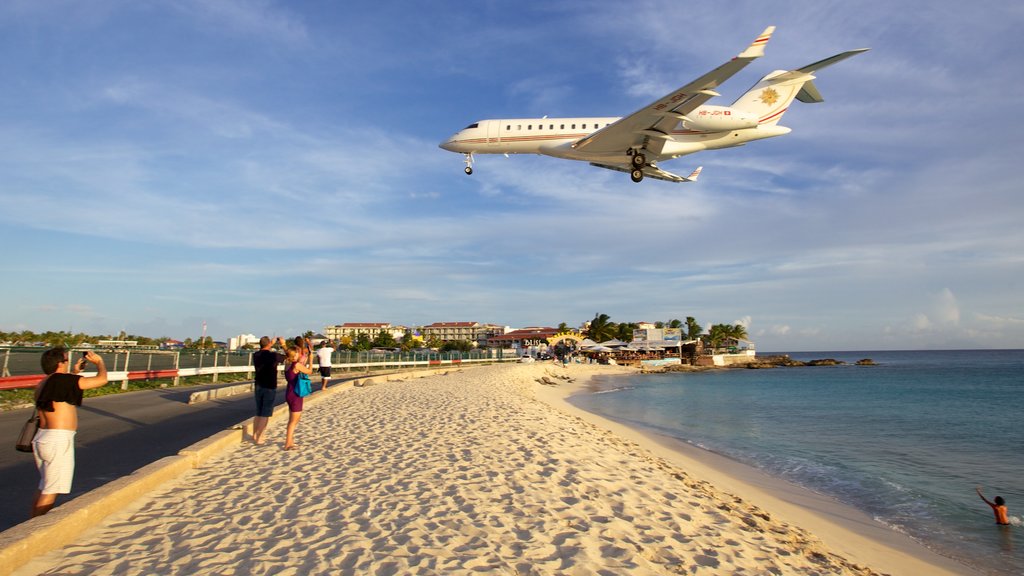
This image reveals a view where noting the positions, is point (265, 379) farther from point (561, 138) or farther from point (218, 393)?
point (561, 138)

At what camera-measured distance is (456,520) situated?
218 inches

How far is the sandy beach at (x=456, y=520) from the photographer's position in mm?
4500

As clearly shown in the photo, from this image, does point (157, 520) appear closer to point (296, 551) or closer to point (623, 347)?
point (296, 551)

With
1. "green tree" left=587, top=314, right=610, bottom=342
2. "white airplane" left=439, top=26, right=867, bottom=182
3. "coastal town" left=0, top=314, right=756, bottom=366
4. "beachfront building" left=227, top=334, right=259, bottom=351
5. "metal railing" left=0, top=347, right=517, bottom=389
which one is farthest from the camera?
"green tree" left=587, top=314, right=610, bottom=342

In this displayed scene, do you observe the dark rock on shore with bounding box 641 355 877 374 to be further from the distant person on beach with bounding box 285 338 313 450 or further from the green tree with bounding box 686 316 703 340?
the distant person on beach with bounding box 285 338 313 450

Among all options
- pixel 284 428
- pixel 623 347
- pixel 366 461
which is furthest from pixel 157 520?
pixel 623 347

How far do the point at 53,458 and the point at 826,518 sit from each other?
10151 millimetres

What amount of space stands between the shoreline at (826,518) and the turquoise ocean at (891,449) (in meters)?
0.42

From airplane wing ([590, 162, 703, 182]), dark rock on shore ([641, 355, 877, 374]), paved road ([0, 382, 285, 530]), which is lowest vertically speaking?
dark rock on shore ([641, 355, 877, 374])

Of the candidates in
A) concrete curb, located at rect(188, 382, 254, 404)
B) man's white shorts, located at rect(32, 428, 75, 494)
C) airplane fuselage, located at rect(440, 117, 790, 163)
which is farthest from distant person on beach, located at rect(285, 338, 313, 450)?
airplane fuselage, located at rect(440, 117, 790, 163)

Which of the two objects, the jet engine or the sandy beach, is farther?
the jet engine

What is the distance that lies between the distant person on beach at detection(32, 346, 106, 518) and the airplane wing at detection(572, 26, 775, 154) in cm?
1472

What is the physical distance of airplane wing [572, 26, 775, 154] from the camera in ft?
47.9

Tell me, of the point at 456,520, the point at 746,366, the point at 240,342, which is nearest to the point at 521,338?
the point at 746,366
